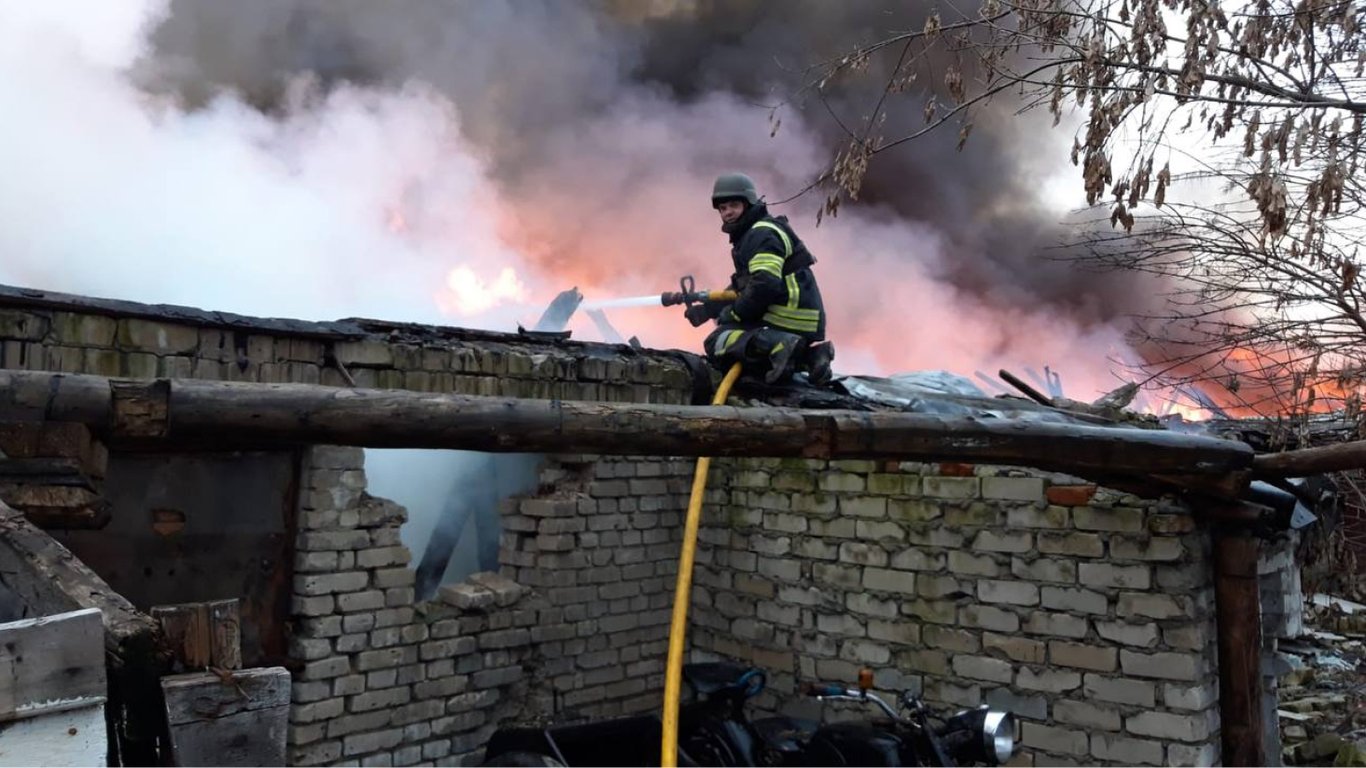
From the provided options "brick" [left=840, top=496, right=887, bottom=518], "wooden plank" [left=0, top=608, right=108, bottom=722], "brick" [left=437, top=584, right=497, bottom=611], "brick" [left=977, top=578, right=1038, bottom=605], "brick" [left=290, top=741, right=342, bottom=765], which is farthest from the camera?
"brick" [left=840, top=496, right=887, bottom=518]

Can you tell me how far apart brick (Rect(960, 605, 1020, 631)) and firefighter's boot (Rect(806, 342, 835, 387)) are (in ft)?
7.20

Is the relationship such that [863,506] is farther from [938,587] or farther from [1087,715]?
[1087,715]

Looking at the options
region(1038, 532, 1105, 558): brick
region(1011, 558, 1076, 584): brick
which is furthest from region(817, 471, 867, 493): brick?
region(1038, 532, 1105, 558): brick

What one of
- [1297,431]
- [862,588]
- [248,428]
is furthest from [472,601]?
[1297,431]

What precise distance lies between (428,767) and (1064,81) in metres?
5.69

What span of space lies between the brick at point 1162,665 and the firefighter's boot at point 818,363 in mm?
2941

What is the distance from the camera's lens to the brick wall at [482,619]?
528 centimetres

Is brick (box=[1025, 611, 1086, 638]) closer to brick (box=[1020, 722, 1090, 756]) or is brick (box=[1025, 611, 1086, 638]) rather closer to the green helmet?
brick (box=[1020, 722, 1090, 756])

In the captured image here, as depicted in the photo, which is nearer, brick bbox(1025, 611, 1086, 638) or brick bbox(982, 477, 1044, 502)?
brick bbox(1025, 611, 1086, 638)

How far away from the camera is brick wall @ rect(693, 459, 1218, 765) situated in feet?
16.5

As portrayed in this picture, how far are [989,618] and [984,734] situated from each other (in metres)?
1.17

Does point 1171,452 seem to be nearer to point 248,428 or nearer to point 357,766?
point 248,428

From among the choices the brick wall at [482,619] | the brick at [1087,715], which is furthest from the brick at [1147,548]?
the brick wall at [482,619]

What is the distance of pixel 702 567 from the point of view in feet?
23.8
